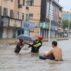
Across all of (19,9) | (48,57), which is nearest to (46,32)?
(19,9)

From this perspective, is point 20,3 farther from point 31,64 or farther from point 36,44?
point 31,64

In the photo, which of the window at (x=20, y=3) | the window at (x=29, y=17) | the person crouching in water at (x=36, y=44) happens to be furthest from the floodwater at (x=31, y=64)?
the window at (x=29, y=17)

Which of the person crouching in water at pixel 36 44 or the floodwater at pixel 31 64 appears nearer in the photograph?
the floodwater at pixel 31 64

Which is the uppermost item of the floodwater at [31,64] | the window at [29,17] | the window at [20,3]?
the window at [20,3]

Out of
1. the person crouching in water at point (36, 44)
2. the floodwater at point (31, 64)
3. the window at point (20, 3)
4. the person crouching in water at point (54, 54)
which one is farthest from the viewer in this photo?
the window at point (20, 3)

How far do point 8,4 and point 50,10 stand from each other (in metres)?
38.7

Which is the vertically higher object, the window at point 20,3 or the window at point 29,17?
the window at point 20,3

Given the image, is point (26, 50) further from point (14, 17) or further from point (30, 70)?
point (14, 17)

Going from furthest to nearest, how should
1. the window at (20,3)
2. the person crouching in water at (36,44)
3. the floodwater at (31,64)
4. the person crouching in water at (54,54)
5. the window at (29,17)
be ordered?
1. the window at (29,17)
2. the window at (20,3)
3. the person crouching in water at (36,44)
4. the person crouching in water at (54,54)
5. the floodwater at (31,64)

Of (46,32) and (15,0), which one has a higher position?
(15,0)

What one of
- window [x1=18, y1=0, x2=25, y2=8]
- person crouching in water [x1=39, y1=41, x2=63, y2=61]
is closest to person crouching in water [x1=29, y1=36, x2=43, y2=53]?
person crouching in water [x1=39, y1=41, x2=63, y2=61]

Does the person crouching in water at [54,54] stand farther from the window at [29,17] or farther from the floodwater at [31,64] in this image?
the window at [29,17]

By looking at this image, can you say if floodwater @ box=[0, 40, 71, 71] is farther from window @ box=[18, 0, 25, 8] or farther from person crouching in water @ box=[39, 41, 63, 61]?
window @ box=[18, 0, 25, 8]

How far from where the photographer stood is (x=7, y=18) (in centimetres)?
7762
